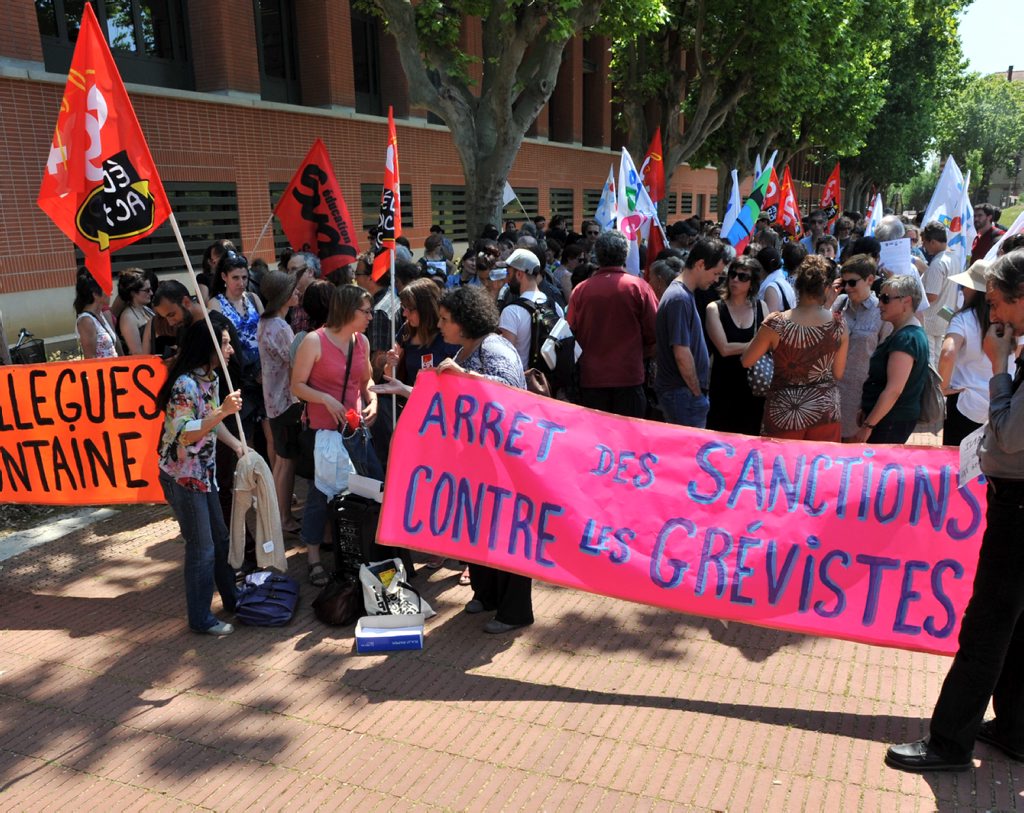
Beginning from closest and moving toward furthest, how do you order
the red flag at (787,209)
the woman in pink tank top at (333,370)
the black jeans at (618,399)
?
the woman in pink tank top at (333,370), the black jeans at (618,399), the red flag at (787,209)

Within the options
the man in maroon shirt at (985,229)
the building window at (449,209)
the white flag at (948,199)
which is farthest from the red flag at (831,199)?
the building window at (449,209)

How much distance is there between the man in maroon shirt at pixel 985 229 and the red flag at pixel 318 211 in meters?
8.37

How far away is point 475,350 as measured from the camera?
436cm

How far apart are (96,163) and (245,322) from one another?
209 centimetres

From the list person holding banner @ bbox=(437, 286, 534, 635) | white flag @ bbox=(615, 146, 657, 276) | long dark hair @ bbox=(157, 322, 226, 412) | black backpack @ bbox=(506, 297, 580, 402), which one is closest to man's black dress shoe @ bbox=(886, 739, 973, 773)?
person holding banner @ bbox=(437, 286, 534, 635)

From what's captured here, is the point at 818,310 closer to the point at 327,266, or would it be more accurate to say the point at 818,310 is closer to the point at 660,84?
the point at 327,266

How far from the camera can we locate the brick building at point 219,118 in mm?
11516

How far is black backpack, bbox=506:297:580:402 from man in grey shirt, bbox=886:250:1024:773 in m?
2.91

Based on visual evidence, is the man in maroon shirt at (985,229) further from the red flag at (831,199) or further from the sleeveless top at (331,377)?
the sleeveless top at (331,377)

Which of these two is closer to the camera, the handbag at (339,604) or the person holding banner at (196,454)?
the person holding banner at (196,454)

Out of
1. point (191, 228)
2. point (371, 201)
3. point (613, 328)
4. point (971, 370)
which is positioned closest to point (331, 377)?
point (613, 328)

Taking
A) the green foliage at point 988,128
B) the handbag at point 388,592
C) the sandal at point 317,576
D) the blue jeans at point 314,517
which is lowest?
the sandal at point 317,576

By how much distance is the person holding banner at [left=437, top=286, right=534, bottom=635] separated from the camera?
4.30 m

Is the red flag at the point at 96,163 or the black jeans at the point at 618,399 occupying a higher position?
the red flag at the point at 96,163
